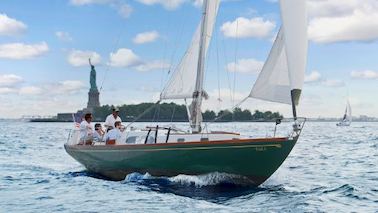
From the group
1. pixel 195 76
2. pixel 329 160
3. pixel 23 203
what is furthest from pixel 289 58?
pixel 329 160

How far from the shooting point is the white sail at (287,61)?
18.3 meters

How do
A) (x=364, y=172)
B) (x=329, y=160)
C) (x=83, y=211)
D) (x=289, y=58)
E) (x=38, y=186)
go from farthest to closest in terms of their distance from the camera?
(x=329, y=160), (x=364, y=172), (x=38, y=186), (x=289, y=58), (x=83, y=211)

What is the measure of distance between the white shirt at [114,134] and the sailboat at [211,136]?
0.23 m

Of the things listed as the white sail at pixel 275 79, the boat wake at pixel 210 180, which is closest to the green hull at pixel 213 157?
the boat wake at pixel 210 180

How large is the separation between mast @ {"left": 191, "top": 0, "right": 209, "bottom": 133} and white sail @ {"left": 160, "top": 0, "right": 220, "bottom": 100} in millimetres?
96

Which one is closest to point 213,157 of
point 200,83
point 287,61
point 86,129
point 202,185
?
point 202,185

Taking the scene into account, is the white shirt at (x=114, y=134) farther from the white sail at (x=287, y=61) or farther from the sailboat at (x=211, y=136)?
the white sail at (x=287, y=61)

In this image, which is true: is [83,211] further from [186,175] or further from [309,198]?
[309,198]

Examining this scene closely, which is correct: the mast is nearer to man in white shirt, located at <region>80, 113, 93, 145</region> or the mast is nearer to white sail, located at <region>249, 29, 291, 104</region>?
white sail, located at <region>249, 29, 291, 104</region>

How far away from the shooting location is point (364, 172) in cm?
2641

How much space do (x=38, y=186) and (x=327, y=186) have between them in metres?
10.1

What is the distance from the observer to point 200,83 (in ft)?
69.7

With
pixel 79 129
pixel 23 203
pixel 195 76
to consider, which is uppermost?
pixel 195 76

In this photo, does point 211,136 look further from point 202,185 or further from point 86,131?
point 86,131
